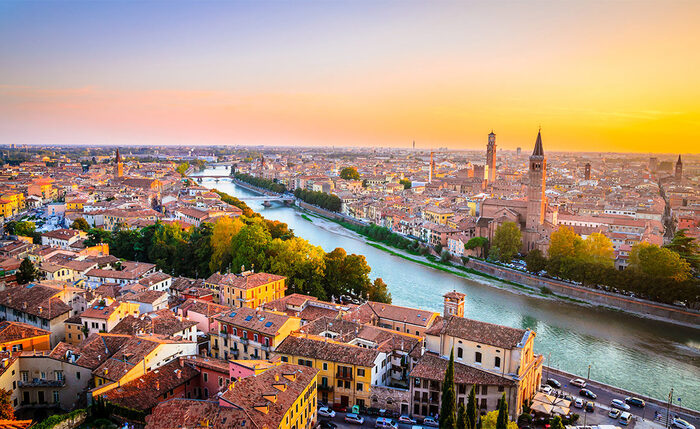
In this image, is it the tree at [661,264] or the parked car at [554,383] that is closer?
the parked car at [554,383]

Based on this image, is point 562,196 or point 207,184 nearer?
point 562,196

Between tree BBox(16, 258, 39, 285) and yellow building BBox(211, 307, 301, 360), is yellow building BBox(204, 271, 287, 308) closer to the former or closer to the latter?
yellow building BBox(211, 307, 301, 360)

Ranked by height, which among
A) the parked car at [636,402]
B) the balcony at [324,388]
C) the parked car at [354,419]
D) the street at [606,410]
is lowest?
the street at [606,410]

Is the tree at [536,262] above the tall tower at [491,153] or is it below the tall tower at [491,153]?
below

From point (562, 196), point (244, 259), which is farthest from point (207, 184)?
point (244, 259)

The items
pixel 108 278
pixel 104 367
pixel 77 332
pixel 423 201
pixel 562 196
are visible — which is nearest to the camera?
pixel 104 367

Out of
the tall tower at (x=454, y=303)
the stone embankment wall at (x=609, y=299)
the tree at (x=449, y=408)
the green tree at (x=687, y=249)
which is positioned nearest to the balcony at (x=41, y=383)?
the tree at (x=449, y=408)

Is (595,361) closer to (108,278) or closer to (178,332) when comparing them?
(178,332)

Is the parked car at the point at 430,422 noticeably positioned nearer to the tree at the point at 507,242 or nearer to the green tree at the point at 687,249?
the green tree at the point at 687,249
